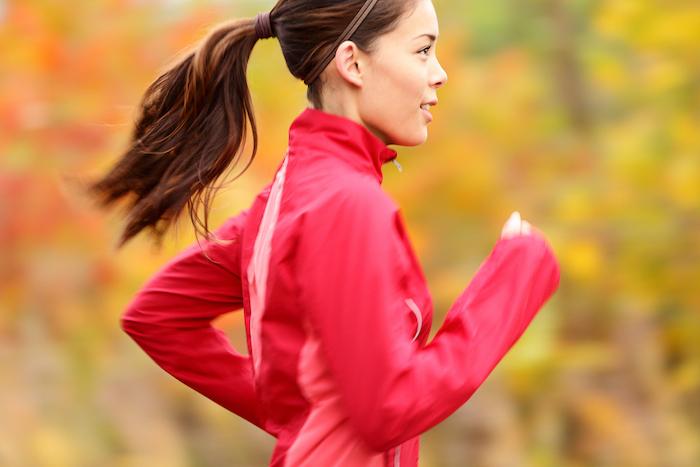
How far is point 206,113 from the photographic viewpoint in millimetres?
1954

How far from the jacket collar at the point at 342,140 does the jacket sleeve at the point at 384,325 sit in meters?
0.12

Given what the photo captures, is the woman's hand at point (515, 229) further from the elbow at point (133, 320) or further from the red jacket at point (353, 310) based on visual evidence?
the elbow at point (133, 320)

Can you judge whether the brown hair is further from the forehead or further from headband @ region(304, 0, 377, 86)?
the forehead

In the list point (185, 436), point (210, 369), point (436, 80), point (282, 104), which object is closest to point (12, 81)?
point (282, 104)

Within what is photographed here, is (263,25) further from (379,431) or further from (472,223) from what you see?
(472,223)

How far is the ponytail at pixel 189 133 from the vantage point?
192 centimetres

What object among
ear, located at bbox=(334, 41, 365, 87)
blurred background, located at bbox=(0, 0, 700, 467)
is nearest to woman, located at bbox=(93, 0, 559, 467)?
ear, located at bbox=(334, 41, 365, 87)

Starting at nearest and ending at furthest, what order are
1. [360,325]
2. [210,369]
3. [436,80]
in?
[360,325]
[436,80]
[210,369]

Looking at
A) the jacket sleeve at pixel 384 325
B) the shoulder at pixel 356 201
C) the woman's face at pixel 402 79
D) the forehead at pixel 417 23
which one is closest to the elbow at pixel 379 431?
the jacket sleeve at pixel 384 325

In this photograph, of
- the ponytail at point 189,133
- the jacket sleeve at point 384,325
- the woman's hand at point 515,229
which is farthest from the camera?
the ponytail at point 189,133

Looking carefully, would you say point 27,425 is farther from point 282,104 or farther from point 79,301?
point 282,104

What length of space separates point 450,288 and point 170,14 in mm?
1496

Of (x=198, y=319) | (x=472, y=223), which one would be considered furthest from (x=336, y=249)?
(x=472, y=223)

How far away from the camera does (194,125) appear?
6.45 ft
